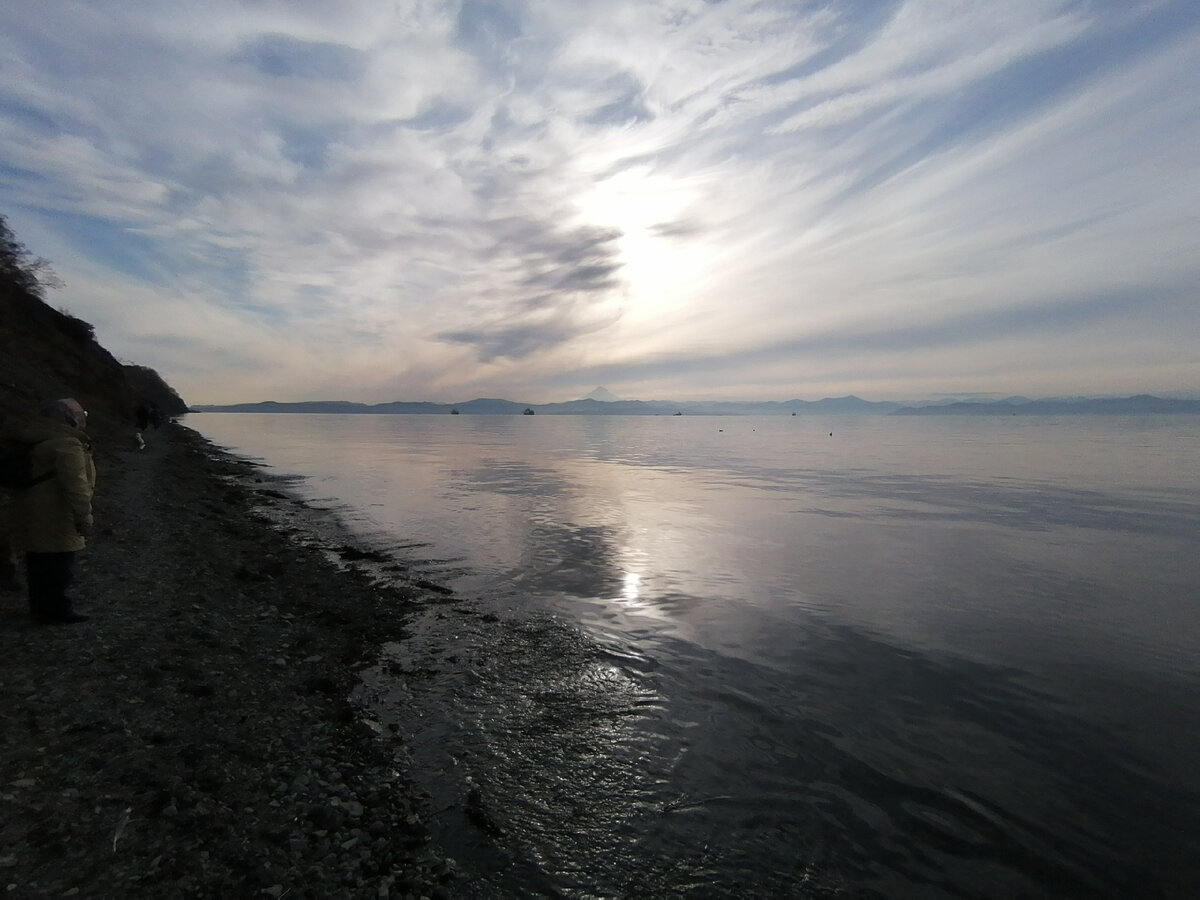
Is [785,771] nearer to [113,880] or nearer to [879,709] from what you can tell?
[879,709]

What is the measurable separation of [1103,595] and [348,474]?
46478 mm

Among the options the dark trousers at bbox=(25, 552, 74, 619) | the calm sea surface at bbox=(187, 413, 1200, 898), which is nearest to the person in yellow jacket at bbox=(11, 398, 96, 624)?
the dark trousers at bbox=(25, 552, 74, 619)

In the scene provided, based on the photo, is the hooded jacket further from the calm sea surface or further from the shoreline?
the calm sea surface

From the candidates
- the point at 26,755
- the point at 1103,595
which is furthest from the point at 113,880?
the point at 1103,595

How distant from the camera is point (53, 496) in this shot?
890 cm

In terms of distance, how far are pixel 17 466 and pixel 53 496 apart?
613mm

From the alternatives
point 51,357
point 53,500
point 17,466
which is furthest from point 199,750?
point 51,357

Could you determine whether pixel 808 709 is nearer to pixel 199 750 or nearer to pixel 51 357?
pixel 199 750

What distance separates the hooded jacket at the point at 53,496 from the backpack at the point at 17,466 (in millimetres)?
52

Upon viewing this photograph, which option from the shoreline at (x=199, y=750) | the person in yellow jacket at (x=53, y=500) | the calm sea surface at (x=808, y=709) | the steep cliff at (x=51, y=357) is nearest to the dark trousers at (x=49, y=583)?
the person in yellow jacket at (x=53, y=500)

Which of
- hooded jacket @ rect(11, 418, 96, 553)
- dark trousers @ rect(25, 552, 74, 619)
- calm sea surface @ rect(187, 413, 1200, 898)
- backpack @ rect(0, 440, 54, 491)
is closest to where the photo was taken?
calm sea surface @ rect(187, 413, 1200, 898)

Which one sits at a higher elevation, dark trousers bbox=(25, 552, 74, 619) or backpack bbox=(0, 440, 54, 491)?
backpack bbox=(0, 440, 54, 491)

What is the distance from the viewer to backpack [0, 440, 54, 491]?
8492mm

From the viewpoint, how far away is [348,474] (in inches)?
1855
